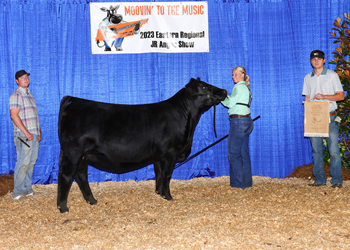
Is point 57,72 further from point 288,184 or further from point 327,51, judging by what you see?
point 327,51

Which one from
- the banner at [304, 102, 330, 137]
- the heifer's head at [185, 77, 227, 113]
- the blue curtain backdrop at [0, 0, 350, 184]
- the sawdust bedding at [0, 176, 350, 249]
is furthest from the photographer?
the blue curtain backdrop at [0, 0, 350, 184]

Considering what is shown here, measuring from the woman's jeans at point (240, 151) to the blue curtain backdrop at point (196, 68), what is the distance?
0.80 m

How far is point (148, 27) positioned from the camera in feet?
18.4

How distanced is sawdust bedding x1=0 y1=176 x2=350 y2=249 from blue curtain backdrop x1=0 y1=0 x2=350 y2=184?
0.84 metres

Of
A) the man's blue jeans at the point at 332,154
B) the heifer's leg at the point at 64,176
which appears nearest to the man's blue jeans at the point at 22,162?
the heifer's leg at the point at 64,176

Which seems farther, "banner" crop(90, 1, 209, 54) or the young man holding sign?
"banner" crop(90, 1, 209, 54)

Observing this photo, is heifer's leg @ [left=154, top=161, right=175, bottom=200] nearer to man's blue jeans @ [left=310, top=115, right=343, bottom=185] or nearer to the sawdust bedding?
the sawdust bedding

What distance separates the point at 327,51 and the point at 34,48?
4740 mm

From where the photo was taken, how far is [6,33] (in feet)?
18.0

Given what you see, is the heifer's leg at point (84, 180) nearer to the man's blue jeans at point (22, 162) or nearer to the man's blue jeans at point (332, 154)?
the man's blue jeans at point (22, 162)

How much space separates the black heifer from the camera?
388 cm

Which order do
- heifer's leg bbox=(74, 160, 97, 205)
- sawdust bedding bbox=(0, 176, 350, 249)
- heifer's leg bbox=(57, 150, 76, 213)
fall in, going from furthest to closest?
heifer's leg bbox=(74, 160, 97, 205) < heifer's leg bbox=(57, 150, 76, 213) < sawdust bedding bbox=(0, 176, 350, 249)

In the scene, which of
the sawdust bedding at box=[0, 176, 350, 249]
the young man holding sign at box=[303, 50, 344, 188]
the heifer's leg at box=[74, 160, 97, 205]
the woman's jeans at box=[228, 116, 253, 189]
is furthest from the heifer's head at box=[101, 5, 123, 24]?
the young man holding sign at box=[303, 50, 344, 188]

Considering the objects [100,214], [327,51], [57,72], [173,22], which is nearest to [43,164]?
[57,72]
